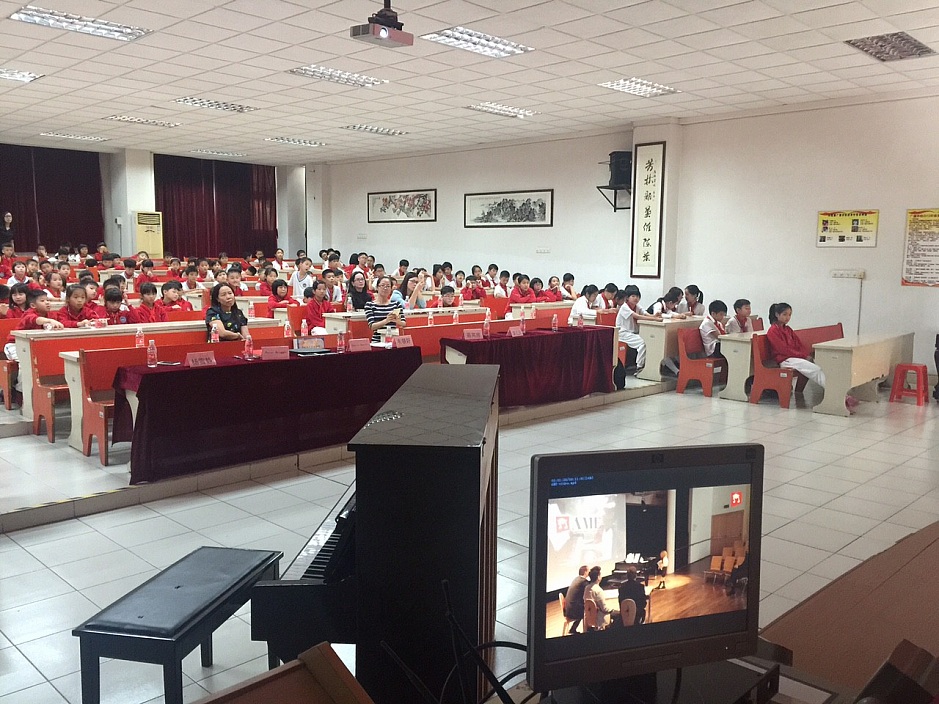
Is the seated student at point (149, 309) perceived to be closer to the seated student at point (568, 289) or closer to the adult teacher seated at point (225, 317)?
the adult teacher seated at point (225, 317)

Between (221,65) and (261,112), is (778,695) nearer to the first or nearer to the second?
(221,65)

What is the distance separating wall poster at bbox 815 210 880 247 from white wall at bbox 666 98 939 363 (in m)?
0.09

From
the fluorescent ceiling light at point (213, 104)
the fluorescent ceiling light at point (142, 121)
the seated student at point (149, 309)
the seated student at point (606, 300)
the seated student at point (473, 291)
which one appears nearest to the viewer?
the seated student at point (149, 309)

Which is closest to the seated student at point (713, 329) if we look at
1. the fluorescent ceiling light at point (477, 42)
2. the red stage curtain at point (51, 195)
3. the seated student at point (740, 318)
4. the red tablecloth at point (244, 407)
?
the seated student at point (740, 318)

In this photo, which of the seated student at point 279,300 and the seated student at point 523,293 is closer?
the seated student at point 279,300

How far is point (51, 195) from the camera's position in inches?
641

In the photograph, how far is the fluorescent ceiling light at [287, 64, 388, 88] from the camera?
8.25 m

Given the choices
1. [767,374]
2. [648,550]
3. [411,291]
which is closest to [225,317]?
[411,291]

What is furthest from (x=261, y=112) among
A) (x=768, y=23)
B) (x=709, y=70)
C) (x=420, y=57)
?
(x=768, y=23)

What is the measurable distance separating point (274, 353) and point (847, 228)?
765cm

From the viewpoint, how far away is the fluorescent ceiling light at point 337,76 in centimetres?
825

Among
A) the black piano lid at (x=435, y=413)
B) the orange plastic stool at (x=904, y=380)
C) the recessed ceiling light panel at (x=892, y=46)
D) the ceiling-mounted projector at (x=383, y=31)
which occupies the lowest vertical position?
the orange plastic stool at (x=904, y=380)

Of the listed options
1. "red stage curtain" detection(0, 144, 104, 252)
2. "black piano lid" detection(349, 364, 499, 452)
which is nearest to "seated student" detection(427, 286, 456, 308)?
"black piano lid" detection(349, 364, 499, 452)

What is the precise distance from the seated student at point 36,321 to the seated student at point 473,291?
5839 mm
